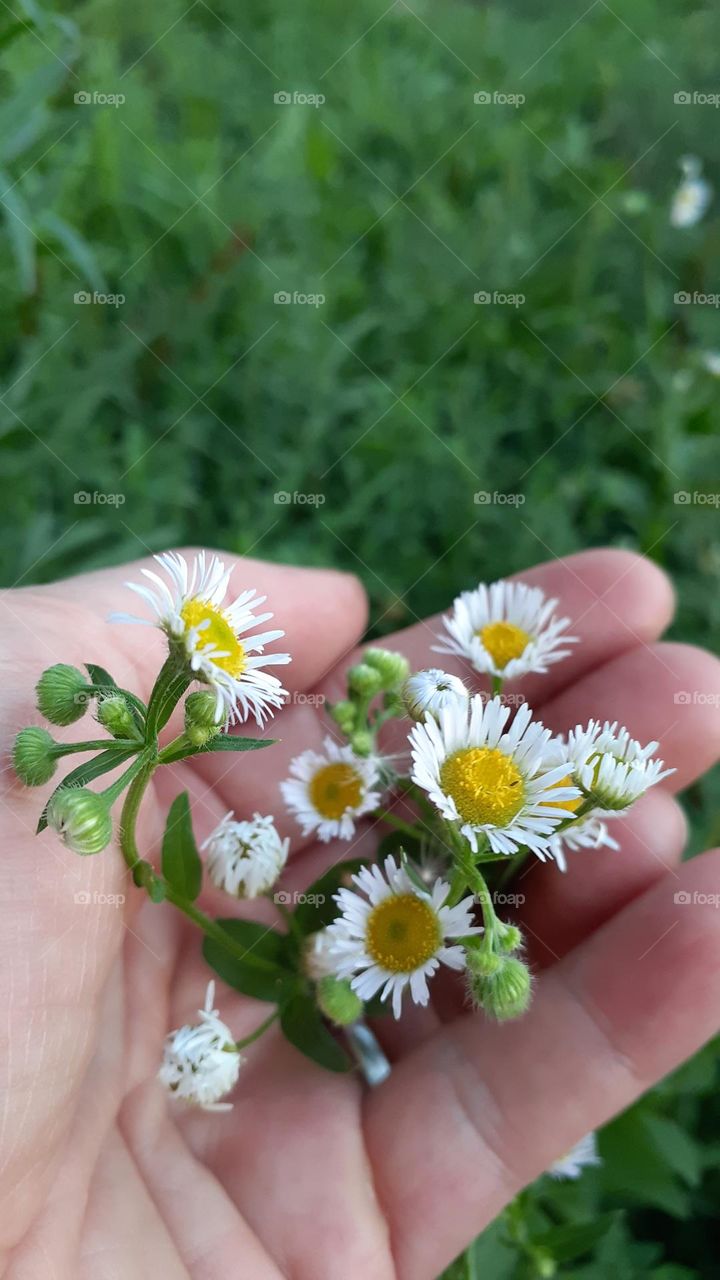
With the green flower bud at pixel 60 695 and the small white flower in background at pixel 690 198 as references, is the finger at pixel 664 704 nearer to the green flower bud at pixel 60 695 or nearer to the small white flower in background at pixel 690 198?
the green flower bud at pixel 60 695

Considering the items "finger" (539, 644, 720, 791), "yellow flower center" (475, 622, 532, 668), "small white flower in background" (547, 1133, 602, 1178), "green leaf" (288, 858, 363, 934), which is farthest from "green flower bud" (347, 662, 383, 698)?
"small white flower in background" (547, 1133, 602, 1178)

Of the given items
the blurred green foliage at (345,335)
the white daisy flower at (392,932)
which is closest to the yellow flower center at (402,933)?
the white daisy flower at (392,932)

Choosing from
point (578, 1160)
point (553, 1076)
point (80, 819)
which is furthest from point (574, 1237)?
point (80, 819)

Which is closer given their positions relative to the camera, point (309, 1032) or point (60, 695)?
point (60, 695)

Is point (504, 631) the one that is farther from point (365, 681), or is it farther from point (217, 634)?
point (217, 634)

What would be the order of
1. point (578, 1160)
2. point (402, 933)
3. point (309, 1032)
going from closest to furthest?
point (402, 933) < point (309, 1032) < point (578, 1160)

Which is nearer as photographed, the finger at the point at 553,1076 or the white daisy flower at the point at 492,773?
the white daisy flower at the point at 492,773

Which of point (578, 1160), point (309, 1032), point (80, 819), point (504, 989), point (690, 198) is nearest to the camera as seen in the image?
point (80, 819)
